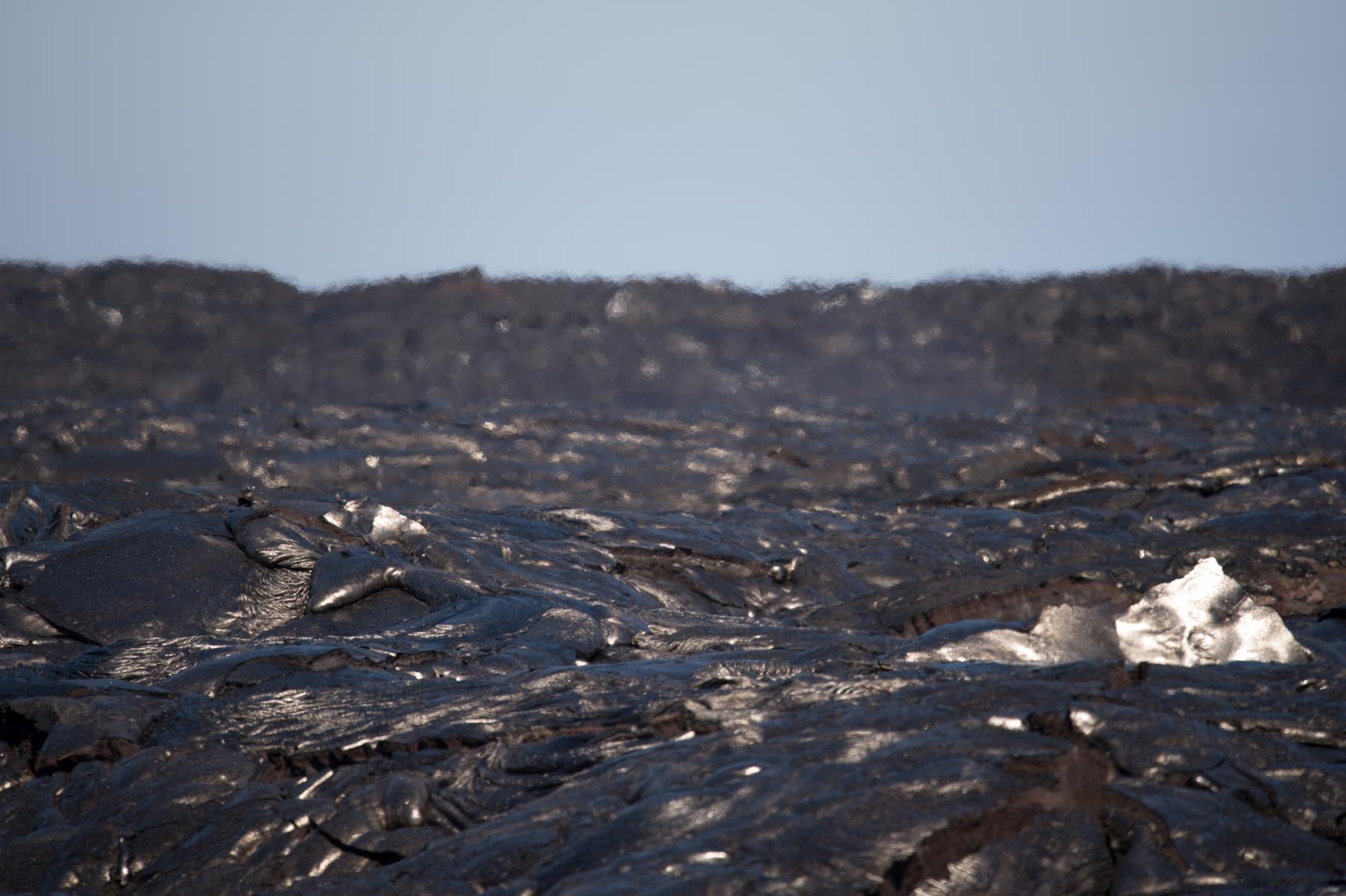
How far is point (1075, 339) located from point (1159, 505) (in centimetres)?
772

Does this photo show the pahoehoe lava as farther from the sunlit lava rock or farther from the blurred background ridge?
the blurred background ridge

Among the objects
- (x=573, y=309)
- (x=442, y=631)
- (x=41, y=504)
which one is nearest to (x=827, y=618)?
(x=442, y=631)

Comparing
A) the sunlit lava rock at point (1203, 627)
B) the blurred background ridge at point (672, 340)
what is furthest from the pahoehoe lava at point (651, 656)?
the blurred background ridge at point (672, 340)

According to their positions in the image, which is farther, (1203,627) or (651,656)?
(651,656)

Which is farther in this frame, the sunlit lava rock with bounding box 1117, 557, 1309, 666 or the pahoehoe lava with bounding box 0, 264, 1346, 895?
the sunlit lava rock with bounding box 1117, 557, 1309, 666

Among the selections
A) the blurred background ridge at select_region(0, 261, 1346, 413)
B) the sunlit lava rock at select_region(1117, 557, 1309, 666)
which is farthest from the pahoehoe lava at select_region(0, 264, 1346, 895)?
the blurred background ridge at select_region(0, 261, 1346, 413)

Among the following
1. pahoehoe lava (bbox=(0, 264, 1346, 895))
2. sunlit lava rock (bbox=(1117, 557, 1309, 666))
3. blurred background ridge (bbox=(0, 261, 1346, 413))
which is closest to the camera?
pahoehoe lava (bbox=(0, 264, 1346, 895))

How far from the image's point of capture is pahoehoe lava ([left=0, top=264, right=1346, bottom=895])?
2135 millimetres

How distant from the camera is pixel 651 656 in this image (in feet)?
12.0

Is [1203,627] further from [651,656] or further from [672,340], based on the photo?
[672,340]

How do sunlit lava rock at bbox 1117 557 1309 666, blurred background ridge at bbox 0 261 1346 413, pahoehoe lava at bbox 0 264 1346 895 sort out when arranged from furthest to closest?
blurred background ridge at bbox 0 261 1346 413
sunlit lava rock at bbox 1117 557 1309 666
pahoehoe lava at bbox 0 264 1346 895

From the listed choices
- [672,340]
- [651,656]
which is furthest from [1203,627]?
[672,340]

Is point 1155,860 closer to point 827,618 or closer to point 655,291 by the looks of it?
point 827,618

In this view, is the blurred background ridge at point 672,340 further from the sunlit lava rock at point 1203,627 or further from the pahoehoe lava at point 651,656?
the sunlit lava rock at point 1203,627
